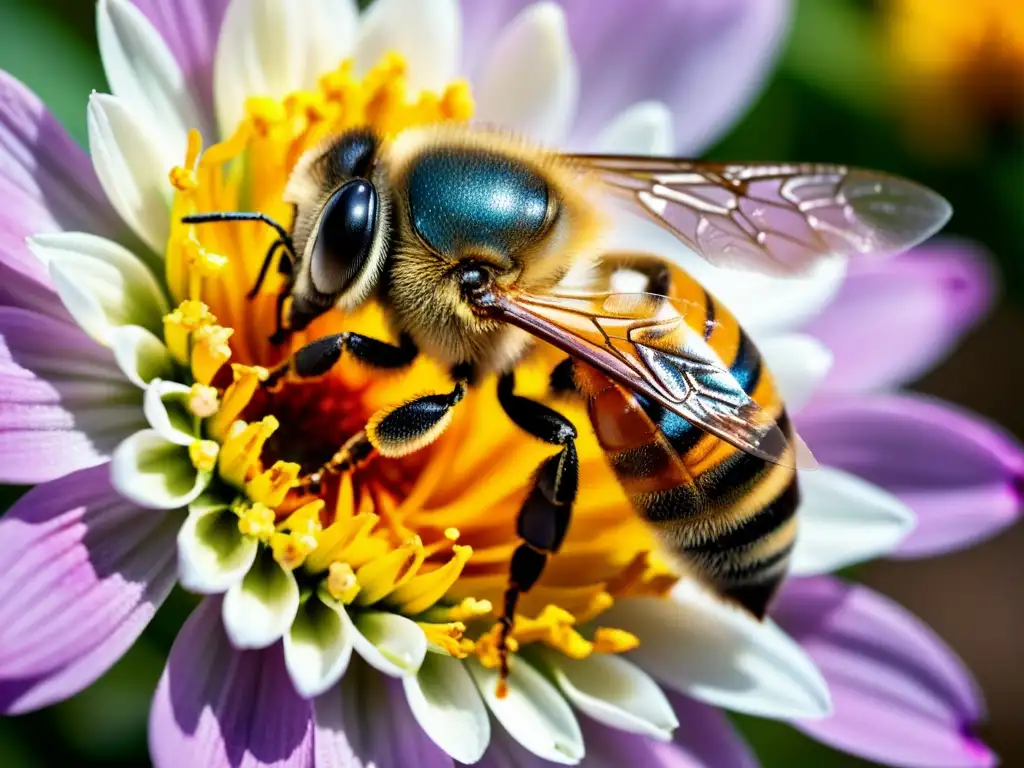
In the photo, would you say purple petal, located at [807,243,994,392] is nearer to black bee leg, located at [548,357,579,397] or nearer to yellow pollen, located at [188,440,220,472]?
black bee leg, located at [548,357,579,397]

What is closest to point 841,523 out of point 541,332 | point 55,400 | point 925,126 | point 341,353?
point 541,332

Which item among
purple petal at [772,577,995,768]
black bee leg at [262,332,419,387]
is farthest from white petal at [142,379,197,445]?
purple petal at [772,577,995,768]

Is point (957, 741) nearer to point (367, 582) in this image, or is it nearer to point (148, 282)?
point (367, 582)

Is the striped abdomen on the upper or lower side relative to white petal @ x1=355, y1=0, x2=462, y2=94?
lower

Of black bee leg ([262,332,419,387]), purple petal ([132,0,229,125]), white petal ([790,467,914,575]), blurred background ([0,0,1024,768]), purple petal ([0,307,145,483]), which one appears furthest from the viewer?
blurred background ([0,0,1024,768])

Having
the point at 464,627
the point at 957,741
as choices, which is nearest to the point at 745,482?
the point at 464,627

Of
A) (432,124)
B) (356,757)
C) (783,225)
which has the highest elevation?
(432,124)

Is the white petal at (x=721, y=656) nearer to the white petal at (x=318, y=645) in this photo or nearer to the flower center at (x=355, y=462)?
the flower center at (x=355, y=462)

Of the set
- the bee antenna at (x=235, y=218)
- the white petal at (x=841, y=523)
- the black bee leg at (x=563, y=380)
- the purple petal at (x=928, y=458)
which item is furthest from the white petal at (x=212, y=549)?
the purple petal at (x=928, y=458)
